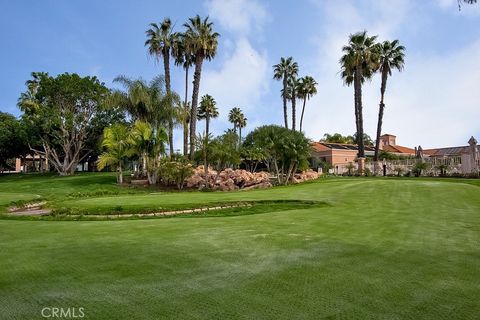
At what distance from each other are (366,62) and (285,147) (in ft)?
57.9

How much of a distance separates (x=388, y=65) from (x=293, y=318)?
44.6 meters

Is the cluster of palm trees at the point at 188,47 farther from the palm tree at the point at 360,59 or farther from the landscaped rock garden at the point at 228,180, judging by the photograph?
the palm tree at the point at 360,59

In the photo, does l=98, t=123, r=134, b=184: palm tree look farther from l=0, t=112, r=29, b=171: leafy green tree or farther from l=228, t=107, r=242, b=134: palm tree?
l=228, t=107, r=242, b=134: palm tree

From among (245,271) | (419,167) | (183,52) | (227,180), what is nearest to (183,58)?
(183,52)

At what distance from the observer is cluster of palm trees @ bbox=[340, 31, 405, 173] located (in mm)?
40812

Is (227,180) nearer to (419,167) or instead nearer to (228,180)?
(228,180)

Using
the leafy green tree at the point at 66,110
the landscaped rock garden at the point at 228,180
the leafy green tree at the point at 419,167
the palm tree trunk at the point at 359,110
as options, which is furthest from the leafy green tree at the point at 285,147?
the leafy green tree at the point at 66,110

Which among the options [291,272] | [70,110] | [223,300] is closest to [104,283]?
[223,300]

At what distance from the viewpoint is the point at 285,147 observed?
3062 cm

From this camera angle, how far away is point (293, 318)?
313cm

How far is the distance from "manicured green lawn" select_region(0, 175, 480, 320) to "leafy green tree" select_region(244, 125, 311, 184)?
74.8ft

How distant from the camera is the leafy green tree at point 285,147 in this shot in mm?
30859

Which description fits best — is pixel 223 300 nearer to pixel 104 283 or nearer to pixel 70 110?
pixel 104 283

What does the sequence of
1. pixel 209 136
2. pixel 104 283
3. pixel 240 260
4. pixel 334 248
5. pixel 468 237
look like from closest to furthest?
1. pixel 104 283
2. pixel 240 260
3. pixel 334 248
4. pixel 468 237
5. pixel 209 136
